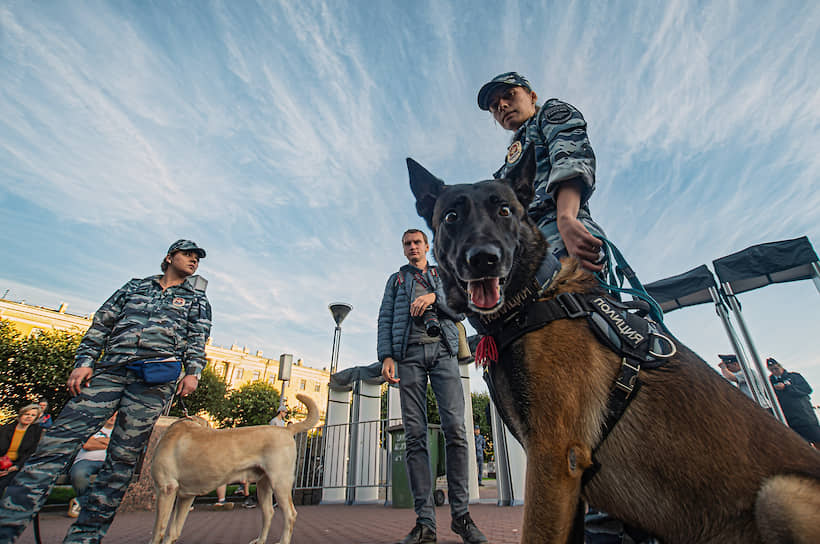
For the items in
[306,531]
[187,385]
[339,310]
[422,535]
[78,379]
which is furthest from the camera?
[339,310]

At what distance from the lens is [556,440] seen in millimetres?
1132

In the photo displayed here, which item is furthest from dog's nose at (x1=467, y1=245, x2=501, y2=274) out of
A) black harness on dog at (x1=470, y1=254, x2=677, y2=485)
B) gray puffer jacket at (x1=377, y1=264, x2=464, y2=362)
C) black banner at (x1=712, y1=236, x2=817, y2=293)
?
black banner at (x1=712, y1=236, x2=817, y2=293)

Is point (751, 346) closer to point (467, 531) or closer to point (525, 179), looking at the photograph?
point (467, 531)

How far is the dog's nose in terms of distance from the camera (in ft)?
4.83

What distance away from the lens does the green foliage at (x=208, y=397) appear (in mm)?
25948

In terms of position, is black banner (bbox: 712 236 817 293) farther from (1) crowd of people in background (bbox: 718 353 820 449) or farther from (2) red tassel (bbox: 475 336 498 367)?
(2) red tassel (bbox: 475 336 498 367)

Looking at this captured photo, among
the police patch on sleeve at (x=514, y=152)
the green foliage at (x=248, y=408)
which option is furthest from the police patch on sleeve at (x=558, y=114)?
the green foliage at (x=248, y=408)

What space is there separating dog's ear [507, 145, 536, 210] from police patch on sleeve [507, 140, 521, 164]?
5.5 inches

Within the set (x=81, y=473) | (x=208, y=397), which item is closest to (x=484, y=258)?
(x=81, y=473)

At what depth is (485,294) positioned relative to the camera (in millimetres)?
1485

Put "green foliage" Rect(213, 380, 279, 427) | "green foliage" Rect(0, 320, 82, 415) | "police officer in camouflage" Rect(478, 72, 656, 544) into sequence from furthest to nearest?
1. "green foliage" Rect(213, 380, 279, 427)
2. "green foliage" Rect(0, 320, 82, 415)
3. "police officer in camouflage" Rect(478, 72, 656, 544)

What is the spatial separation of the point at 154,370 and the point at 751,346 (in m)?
9.18

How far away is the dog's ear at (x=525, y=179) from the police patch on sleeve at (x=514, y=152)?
14 cm

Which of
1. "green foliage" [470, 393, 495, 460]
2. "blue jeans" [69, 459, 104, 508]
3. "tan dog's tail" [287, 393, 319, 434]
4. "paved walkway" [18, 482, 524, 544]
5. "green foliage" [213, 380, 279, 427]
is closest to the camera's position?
"paved walkway" [18, 482, 524, 544]
